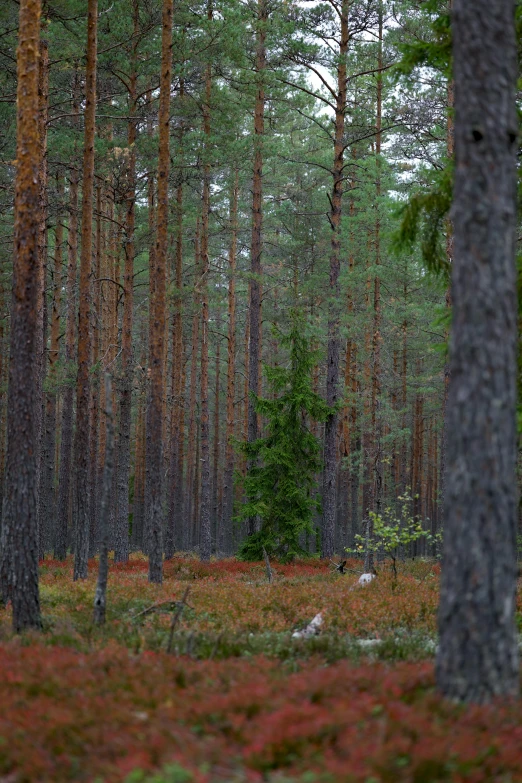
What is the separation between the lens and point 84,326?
1508cm

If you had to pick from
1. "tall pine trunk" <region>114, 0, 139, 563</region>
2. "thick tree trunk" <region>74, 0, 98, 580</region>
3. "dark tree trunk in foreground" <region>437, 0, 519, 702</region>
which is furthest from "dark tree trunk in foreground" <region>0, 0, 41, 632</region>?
"tall pine trunk" <region>114, 0, 139, 563</region>

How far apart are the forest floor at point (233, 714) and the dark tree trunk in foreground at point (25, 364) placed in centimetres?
83

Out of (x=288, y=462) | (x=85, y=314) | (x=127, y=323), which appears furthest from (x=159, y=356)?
(x=288, y=462)

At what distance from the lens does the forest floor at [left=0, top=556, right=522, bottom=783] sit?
3.99m

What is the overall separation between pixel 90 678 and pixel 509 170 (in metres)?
5.42

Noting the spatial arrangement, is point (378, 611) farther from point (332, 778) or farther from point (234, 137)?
point (234, 137)

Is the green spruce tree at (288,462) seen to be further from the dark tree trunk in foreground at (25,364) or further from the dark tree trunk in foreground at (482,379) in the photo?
the dark tree trunk in foreground at (482,379)

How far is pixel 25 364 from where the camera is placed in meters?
9.45

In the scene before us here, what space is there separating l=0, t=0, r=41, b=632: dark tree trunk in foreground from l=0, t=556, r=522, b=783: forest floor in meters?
0.83

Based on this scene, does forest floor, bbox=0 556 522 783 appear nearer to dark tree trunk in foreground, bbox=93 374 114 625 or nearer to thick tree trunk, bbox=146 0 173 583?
dark tree trunk in foreground, bbox=93 374 114 625

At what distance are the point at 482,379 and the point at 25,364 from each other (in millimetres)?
6532

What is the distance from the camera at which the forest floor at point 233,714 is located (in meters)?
3.99

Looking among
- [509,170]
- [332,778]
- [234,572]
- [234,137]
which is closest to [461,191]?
[509,170]

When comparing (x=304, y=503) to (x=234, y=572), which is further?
(x=304, y=503)
